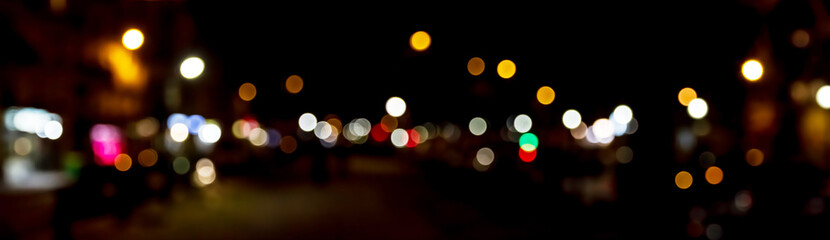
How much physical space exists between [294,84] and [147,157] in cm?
6695

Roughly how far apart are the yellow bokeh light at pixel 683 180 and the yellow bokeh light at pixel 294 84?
71445mm

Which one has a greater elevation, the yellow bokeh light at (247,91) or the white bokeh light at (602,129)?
the yellow bokeh light at (247,91)

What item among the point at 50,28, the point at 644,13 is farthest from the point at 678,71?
the point at 50,28

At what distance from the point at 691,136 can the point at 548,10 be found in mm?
5695

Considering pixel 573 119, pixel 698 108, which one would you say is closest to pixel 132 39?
pixel 698 108

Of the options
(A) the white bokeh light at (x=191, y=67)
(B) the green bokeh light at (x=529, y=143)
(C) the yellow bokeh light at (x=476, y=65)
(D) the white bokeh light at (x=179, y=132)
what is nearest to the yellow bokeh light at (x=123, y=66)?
(D) the white bokeh light at (x=179, y=132)

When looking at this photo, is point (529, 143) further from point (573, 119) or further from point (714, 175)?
point (573, 119)

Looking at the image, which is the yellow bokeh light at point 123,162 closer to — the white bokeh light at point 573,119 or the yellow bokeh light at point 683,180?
the yellow bokeh light at point 683,180

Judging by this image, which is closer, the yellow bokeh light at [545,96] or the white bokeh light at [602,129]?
the yellow bokeh light at [545,96]

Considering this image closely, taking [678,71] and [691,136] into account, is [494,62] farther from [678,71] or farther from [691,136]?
[678,71]

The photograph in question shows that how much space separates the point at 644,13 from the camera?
604 inches

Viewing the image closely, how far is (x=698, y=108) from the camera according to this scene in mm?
21469

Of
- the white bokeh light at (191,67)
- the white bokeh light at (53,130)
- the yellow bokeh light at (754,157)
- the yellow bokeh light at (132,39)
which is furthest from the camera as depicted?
the white bokeh light at (53,130)

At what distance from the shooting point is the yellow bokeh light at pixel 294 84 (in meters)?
84.1
